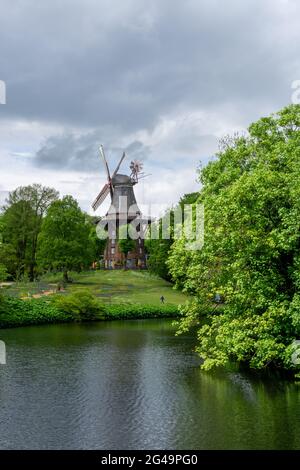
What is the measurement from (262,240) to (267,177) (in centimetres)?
310

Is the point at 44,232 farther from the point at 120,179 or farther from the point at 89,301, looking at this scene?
the point at 120,179

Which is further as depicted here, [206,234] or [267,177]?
[206,234]

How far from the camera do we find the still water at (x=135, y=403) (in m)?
18.2

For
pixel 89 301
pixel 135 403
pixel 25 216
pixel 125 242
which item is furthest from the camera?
pixel 125 242

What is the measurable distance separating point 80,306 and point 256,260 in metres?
35.4

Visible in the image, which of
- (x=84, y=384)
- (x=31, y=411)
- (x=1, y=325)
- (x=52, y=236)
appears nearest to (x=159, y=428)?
(x=31, y=411)

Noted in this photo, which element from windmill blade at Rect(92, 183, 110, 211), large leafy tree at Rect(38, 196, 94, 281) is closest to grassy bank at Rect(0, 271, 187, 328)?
large leafy tree at Rect(38, 196, 94, 281)

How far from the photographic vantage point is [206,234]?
93.9 ft

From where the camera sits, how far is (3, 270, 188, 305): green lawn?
72.8m

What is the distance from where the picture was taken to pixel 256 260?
27.6 metres

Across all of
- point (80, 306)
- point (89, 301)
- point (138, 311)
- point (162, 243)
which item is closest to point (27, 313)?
point (80, 306)
